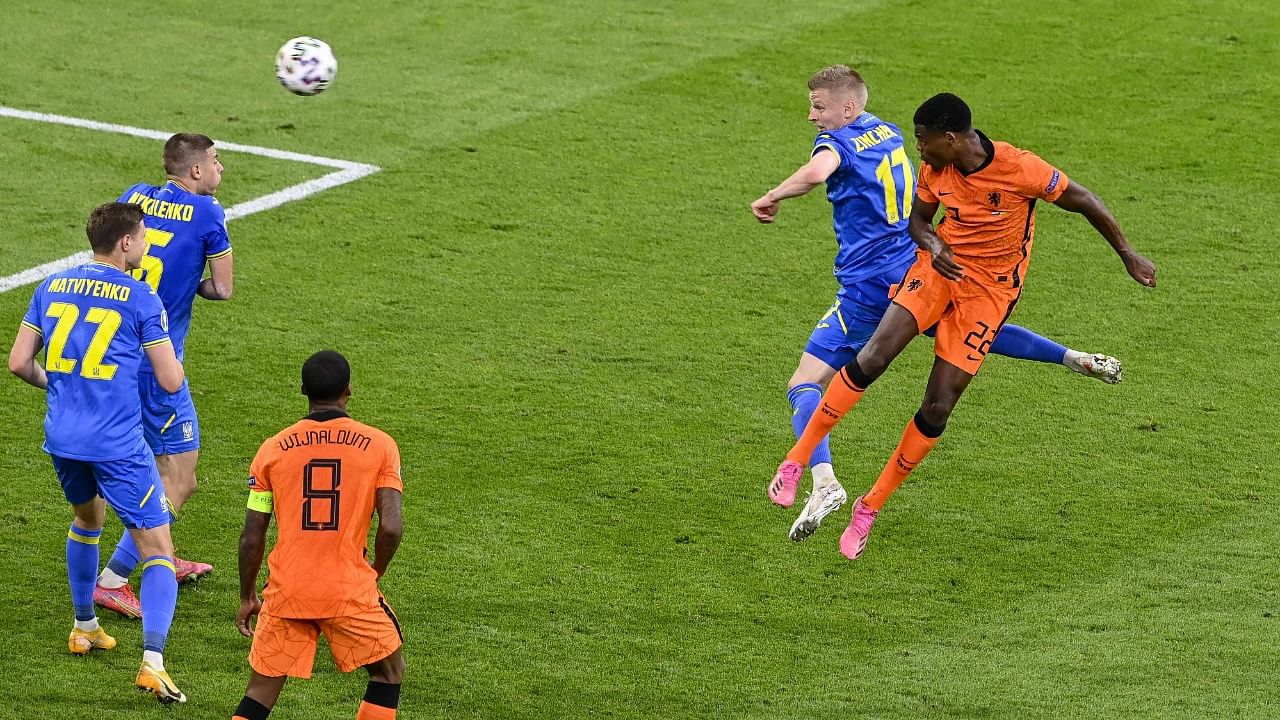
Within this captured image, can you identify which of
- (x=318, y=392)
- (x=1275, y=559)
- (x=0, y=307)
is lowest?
(x=1275, y=559)

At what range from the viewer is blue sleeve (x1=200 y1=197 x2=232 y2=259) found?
855cm

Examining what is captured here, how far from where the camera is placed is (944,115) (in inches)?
312

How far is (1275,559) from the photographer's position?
9297 millimetres

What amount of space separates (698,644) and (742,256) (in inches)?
203

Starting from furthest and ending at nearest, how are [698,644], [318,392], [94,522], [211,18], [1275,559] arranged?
1. [211,18]
2. [1275,559]
3. [698,644]
4. [94,522]
5. [318,392]

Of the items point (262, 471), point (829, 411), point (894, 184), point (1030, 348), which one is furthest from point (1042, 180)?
Result: point (262, 471)

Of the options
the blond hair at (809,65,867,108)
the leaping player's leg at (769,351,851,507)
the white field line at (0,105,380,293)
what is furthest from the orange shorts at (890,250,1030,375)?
the white field line at (0,105,380,293)

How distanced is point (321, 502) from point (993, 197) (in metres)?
3.51

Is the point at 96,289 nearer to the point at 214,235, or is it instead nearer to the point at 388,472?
the point at 214,235

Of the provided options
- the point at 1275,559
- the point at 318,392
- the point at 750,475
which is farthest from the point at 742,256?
the point at 318,392

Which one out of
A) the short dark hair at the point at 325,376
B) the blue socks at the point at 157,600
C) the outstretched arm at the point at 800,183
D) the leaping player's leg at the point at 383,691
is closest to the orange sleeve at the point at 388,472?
the short dark hair at the point at 325,376

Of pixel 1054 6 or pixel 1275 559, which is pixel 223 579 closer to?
pixel 1275 559

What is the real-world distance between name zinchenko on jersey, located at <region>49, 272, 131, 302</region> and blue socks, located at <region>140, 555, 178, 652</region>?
1186 millimetres

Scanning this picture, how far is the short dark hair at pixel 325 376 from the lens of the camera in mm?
6453
